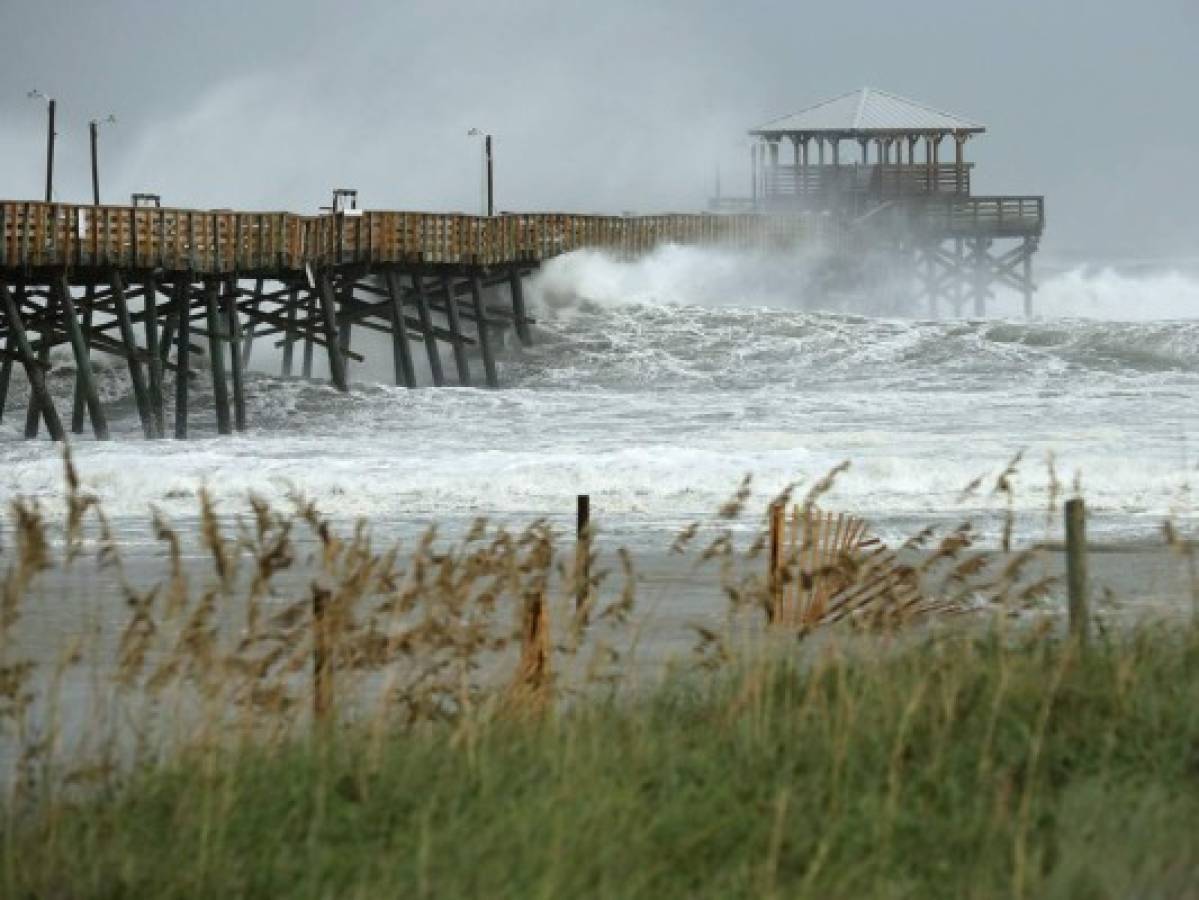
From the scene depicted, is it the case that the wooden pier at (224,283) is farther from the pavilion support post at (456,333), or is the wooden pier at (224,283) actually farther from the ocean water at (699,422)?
the ocean water at (699,422)

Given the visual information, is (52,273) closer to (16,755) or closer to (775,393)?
(775,393)

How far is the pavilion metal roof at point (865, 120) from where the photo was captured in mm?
74062

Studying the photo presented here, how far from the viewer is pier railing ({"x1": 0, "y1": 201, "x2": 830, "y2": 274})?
34.6 m

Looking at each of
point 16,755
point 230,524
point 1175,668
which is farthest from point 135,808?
point 230,524

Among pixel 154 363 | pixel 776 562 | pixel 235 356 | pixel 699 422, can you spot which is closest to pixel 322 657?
pixel 776 562

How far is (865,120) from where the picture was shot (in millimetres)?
74312

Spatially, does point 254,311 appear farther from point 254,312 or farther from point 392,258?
point 392,258

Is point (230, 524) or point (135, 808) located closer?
point (135, 808)

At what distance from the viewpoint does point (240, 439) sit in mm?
35500

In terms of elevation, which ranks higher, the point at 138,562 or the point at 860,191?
the point at 860,191

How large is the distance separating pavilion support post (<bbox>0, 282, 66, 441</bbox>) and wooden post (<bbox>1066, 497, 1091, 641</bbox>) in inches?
915

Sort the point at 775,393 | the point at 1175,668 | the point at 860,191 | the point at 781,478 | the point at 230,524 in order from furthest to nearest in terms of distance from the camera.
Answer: the point at 860,191 < the point at 775,393 < the point at 781,478 < the point at 230,524 < the point at 1175,668

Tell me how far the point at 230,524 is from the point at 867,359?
3464 cm

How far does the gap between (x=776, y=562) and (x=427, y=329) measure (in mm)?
35738
